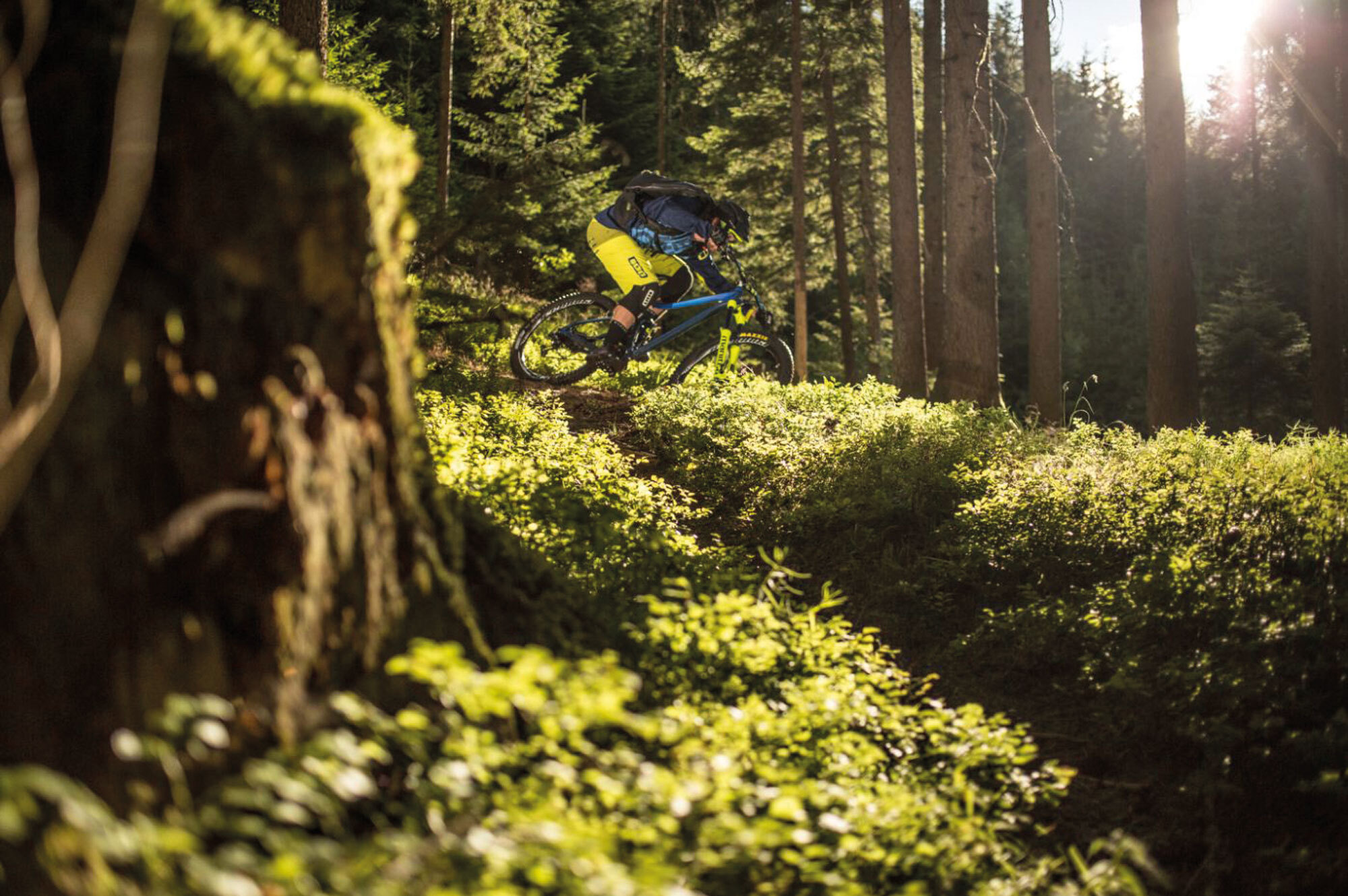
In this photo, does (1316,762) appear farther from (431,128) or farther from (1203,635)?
(431,128)

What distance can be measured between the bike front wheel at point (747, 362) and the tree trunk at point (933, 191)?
316 inches

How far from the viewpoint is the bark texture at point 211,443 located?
2.38 m

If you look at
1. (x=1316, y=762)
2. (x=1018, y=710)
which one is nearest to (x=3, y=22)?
(x=1018, y=710)

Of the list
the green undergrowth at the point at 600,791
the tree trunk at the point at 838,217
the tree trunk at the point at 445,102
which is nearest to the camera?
the green undergrowth at the point at 600,791

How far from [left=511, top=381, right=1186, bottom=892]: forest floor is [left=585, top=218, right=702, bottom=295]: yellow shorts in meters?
4.05

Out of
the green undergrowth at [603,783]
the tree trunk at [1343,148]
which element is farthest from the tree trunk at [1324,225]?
the green undergrowth at [603,783]

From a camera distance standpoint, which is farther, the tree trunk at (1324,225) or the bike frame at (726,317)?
the tree trunk at (1324,225)

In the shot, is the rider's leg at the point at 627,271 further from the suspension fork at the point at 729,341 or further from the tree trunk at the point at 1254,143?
the tree trunk at the point at 1254,143

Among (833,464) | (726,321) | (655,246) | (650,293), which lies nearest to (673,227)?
(655,246)

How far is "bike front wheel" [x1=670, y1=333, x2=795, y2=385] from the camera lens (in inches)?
427

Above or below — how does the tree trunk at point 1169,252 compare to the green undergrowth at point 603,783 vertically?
above

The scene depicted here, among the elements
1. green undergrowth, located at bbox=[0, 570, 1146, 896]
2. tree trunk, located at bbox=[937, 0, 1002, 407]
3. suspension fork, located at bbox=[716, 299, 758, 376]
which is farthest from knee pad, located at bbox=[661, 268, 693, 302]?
green undergrowth, located at bbox=[0, 570, 1146, 896]

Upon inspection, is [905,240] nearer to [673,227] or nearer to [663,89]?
[673,227]

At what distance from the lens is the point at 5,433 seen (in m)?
2.42
